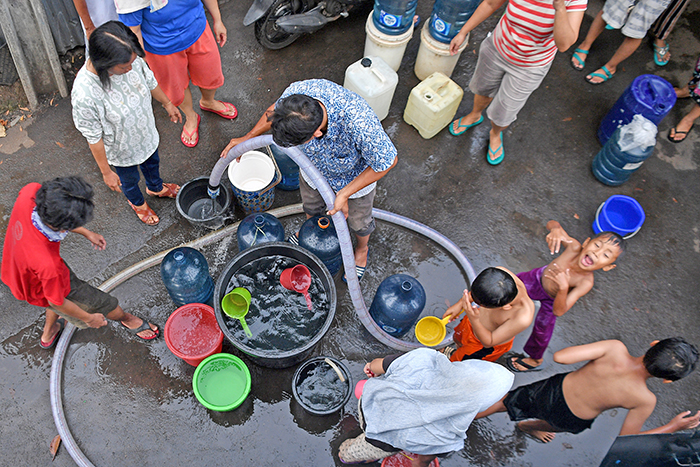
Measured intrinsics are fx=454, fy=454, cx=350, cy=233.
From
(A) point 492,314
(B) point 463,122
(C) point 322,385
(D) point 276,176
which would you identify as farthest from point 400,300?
(B) point 463,122

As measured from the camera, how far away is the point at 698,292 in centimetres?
417

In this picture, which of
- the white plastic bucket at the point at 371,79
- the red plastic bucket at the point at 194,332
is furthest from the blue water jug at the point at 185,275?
the white plastic bucket at the point at 371,79

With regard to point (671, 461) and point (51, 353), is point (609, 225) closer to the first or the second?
point (671, 461)

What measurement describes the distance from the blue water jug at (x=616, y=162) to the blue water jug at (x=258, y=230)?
3339 mm

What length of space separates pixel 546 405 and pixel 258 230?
2385mm

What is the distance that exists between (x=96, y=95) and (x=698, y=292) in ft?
17.0

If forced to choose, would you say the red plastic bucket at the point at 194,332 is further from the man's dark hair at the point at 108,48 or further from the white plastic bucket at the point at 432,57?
the white plastic bucket at the point at 432,57

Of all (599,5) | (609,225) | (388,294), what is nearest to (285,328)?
(388,294)

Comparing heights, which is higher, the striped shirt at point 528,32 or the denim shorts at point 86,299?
the striped shirt at point 528,32

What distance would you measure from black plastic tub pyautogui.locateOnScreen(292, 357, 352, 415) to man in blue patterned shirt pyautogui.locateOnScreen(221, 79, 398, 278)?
47.0 inches

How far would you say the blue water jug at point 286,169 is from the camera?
3.90 m

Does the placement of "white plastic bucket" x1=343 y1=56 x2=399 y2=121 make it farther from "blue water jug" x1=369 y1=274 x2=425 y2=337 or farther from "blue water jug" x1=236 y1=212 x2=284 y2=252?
"blue water jug" x1=369 y1=274 x2=425 y2=337

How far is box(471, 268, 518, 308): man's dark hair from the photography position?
2.73m

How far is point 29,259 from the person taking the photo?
8.60ft
